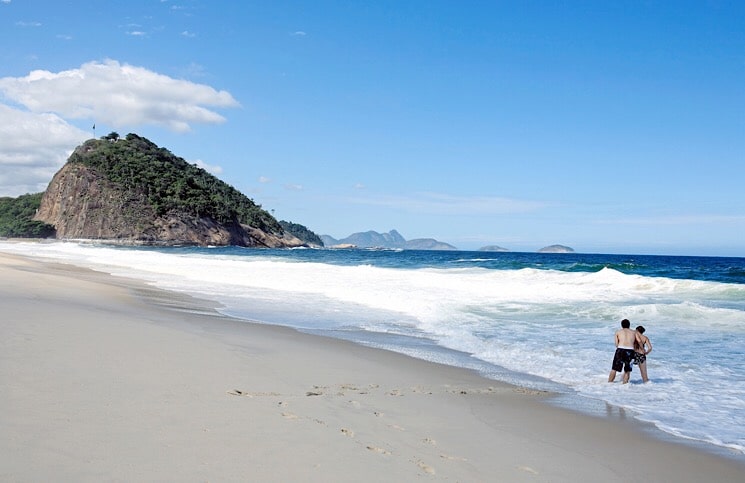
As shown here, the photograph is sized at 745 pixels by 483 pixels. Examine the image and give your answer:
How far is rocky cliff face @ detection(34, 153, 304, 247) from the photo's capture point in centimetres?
11050

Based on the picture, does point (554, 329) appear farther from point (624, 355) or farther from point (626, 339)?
point (624, 355)

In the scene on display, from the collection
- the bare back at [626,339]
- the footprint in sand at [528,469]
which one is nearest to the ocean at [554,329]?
the bare back at [626,339]

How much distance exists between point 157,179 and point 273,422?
127 metres

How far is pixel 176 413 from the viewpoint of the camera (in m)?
4.96

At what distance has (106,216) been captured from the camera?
112m

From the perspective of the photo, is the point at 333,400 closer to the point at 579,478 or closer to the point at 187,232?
the point at 579,478

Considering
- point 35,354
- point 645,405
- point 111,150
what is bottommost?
point 645,405

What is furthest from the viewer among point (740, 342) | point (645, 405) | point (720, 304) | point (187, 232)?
point (187, 232)

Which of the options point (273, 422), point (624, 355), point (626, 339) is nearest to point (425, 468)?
point (273, 422)

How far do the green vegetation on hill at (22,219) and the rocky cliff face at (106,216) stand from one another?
102 inches

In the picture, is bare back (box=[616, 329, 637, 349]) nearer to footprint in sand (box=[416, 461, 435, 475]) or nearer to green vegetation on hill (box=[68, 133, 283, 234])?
footprint in sand (box=[416, 461, 435, 475])

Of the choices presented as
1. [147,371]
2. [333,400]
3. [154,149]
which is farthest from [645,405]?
[154,149]

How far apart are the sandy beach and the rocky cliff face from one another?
352 ft

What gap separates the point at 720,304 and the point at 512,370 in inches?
600
